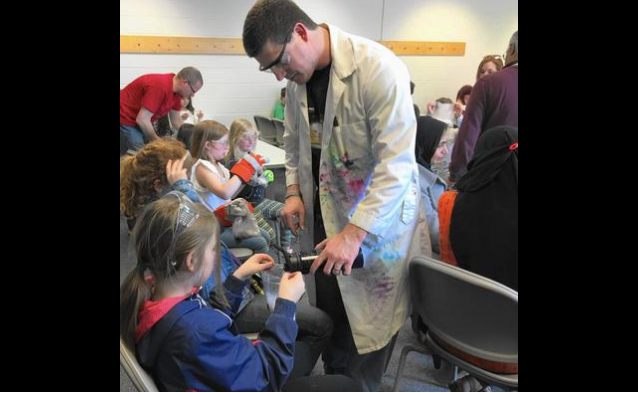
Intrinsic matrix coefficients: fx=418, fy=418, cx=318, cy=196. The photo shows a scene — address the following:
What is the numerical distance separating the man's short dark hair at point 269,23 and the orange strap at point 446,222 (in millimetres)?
688

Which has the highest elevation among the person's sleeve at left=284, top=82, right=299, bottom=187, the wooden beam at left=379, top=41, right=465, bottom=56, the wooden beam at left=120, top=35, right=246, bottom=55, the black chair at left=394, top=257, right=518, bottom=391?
the wooden beam at left=379, top=41, right=465, bottom=56

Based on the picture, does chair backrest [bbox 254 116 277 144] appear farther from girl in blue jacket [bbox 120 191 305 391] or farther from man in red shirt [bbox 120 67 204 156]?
girl in blue jacket [bbox 120 191 305 391]

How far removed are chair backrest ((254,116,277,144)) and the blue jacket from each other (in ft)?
11.6

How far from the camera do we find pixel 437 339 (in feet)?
4.23

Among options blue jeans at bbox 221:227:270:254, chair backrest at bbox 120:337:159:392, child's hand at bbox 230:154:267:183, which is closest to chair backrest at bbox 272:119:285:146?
child's hand at bbox 230:154:267:183

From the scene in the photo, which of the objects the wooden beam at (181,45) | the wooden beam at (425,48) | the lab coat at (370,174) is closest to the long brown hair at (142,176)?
the lab coat at (370,174)

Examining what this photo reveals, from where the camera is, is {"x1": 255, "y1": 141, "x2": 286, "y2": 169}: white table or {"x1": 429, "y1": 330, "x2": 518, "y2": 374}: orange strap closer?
{"x1": 429, "y1": 330, "x2": 518, "y2": 374}: orange strap

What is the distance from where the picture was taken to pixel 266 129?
4527mm

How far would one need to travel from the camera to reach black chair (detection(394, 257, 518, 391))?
1.06 m
